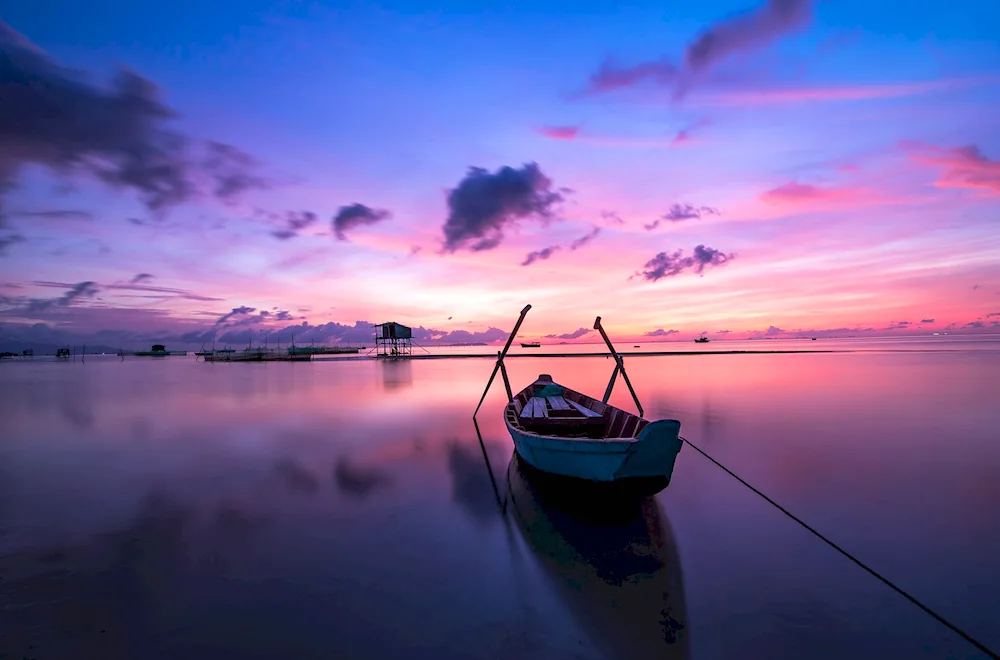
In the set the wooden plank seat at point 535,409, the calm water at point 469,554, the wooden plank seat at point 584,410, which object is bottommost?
the calm water at point 469,554

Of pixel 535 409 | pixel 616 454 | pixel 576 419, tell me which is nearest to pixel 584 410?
pixel 535 409

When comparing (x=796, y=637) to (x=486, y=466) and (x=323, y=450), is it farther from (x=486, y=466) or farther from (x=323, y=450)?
(x=323, y=450)

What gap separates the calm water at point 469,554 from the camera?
562 centimetres

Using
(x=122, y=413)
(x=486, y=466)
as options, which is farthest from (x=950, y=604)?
(x=122, y=413)

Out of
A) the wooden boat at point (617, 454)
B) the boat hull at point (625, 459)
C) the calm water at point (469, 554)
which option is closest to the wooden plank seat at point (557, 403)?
the calm water at point (469, 554)

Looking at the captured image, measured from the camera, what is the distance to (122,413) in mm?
26234

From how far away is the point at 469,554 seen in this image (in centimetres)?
804

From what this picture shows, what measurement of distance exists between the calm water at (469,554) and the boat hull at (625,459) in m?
0.96

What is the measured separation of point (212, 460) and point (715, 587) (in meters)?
15.5

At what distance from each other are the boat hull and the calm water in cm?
96

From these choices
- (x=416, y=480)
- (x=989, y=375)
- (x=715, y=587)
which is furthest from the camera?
(x=989, y=375)

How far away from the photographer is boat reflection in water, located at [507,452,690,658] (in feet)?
18.3

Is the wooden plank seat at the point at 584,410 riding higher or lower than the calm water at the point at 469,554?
higher

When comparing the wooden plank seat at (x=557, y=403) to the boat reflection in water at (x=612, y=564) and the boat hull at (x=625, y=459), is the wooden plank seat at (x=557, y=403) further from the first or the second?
the boat hull at (x=625, y=459)
